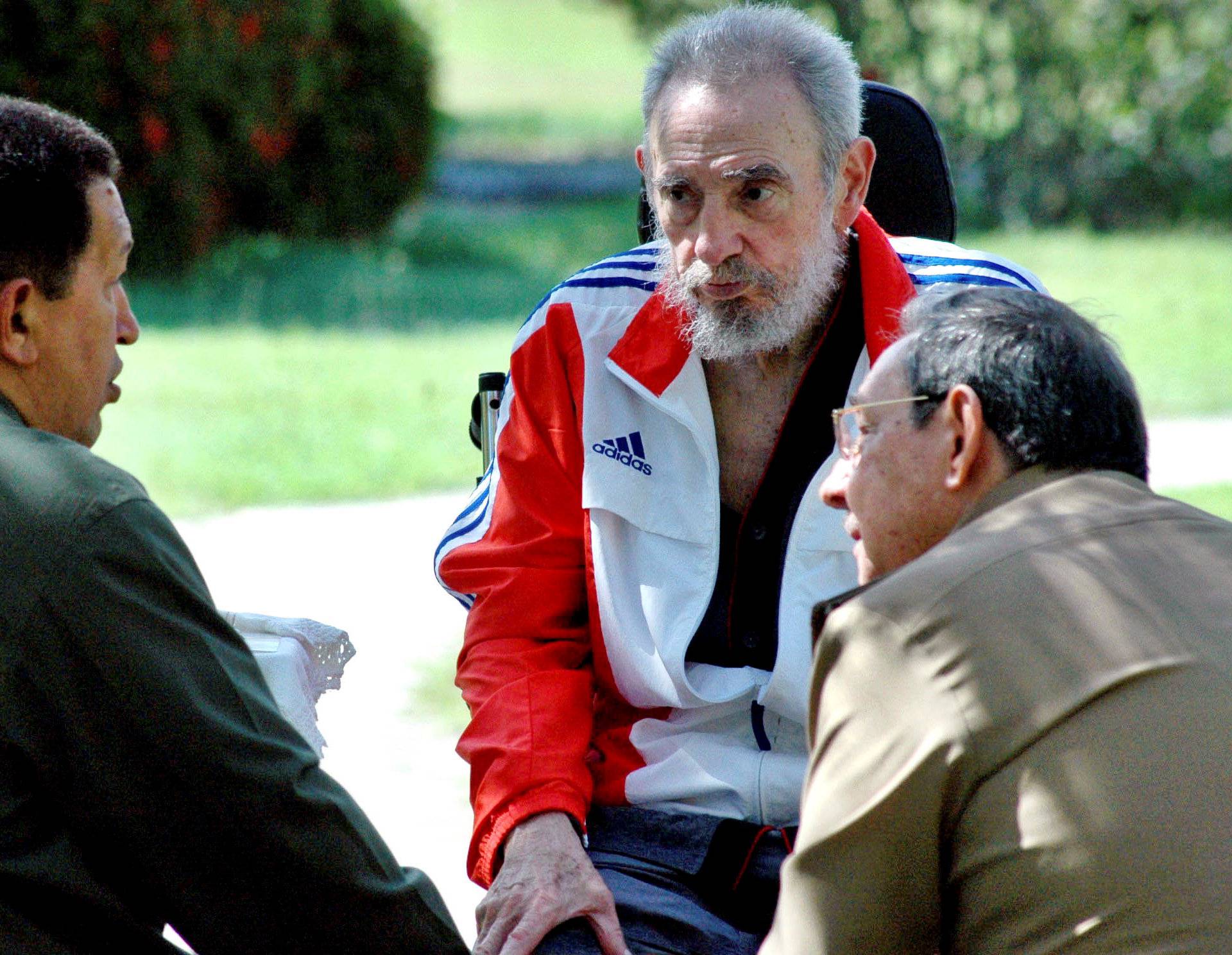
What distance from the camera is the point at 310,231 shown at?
15.1 metres

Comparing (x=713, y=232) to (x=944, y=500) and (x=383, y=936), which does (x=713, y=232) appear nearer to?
(x=944, y=500)

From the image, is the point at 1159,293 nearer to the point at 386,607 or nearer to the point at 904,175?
the point at 386,607

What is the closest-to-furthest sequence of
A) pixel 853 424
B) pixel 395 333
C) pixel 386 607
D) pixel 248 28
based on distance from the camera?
pixel 853 424, pixel 386 607, pixel 395 333, pixel 248 28

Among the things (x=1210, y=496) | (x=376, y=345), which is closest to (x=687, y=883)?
(x=1210, y=496)

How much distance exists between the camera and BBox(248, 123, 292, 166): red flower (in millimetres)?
13680

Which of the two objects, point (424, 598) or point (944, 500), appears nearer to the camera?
point (944, 500)

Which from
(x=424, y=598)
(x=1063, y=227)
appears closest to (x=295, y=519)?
(x=424, y=598)

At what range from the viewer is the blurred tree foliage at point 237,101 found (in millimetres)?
11961

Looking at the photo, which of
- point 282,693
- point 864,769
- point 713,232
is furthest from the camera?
point 713,232

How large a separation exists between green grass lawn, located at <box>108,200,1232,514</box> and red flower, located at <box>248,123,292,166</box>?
88 cm

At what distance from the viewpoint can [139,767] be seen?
1780 mm

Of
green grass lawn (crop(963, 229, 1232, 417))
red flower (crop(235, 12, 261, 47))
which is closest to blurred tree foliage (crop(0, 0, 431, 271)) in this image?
red flower (crop(235, 12, 261, 47))

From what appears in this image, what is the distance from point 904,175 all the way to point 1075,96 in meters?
14.8

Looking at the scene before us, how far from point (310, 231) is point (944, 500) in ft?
45.4
